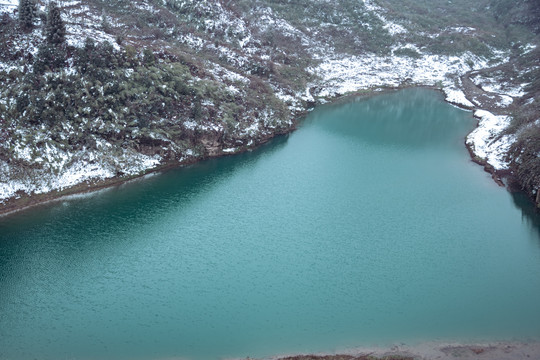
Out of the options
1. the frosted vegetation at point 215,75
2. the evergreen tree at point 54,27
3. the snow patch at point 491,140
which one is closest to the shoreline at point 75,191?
the frosted vegetation at point 215,75

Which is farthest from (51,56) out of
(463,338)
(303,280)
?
(463,338)

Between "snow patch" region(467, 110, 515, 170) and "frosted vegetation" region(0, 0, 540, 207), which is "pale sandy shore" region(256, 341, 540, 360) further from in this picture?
"snow patch" region(467, 110, 515, 170)

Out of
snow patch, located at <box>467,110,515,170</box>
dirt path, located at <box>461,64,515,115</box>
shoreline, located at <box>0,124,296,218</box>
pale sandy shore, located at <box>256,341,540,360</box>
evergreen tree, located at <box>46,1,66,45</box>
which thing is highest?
evergreen tree, located at <box>46,1,66,45</box>

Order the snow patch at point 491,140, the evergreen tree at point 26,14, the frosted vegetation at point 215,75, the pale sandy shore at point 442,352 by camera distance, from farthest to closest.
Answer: the snow patch at point 491,140 → the evergreen tree at point 26,14 → the frosted vegetation at point 215,75 → the pale sandy shore at point 442,352

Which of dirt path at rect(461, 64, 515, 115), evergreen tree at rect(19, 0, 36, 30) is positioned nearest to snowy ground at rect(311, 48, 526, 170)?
dirt path at rect(461, 64, 515, 115)

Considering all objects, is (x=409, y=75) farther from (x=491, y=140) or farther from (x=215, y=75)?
(x=215, y=75)

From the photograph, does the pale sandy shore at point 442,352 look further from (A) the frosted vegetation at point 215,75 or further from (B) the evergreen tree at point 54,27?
(B) the evergreen tree at point 54,27

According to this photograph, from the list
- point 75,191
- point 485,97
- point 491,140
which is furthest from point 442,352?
point 485,97
